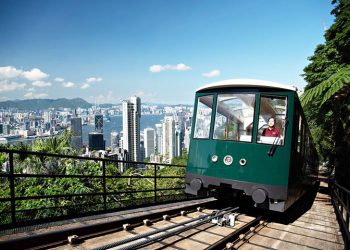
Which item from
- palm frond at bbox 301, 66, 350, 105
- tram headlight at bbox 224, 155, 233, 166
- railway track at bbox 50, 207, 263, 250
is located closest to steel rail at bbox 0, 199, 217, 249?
railway track at bbox 50, 207, 263, 250

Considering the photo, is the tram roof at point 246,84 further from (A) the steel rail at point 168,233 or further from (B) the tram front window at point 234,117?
(A) the steel rail at point 168,233

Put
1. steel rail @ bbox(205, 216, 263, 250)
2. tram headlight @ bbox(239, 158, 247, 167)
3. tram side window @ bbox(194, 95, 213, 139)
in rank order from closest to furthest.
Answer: steel rail @ bbox(205, 216, 263, 250)
tram headlight @ bbox(239, 158, 247, 167)
tram side window @ bbox(194, 95, 213, 139)

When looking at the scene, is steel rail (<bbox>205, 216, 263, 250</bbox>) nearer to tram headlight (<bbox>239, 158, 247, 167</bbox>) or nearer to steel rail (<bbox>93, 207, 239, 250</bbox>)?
steel rail (<bbox>93, 207, 239, 250</bbox>)

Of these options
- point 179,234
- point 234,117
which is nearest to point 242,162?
point 234,117

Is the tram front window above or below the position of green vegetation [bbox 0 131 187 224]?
above

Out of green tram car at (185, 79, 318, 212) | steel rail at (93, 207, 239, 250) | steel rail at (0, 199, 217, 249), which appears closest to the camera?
steel rail at (0, 199, 217, 249)

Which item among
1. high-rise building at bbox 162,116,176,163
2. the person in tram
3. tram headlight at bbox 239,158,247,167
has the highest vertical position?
the person in tram

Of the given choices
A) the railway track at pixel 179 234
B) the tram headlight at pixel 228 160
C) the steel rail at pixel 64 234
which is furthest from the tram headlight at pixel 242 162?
the steel rail at pixel 64 234
